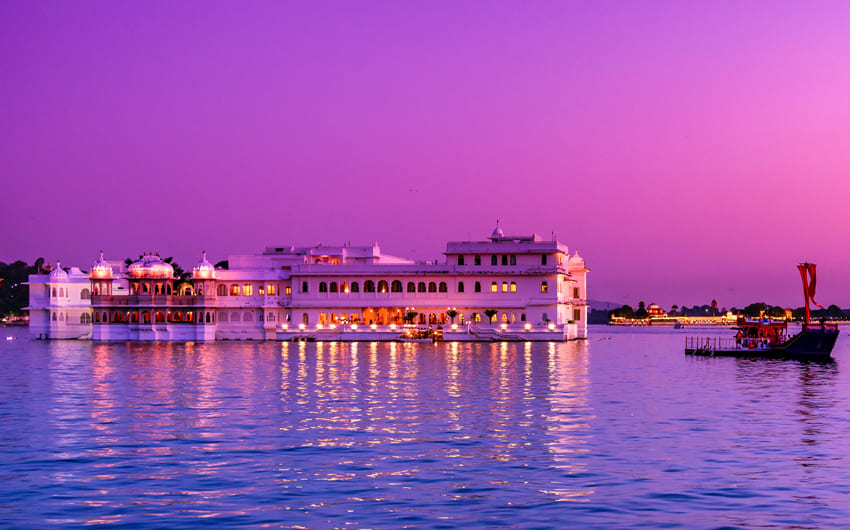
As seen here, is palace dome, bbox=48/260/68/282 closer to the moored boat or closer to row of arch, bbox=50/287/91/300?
row of arch, bbox=50/287/91/300

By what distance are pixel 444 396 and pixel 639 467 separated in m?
19.2

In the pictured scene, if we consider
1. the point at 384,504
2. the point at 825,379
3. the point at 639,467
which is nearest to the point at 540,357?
the point at 825,379

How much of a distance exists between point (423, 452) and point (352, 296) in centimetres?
8320

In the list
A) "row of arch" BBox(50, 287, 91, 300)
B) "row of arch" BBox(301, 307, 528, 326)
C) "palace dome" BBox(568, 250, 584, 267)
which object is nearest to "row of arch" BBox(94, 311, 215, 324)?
"row of arch" BBox(50, 287, 91, 300)

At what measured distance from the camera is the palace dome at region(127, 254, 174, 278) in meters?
112

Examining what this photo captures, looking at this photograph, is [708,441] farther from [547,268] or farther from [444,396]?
[547,268]

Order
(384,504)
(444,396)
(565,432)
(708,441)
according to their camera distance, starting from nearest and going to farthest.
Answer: (384,504) → (708,441) → (565,432) → (444,396)

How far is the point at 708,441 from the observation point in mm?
28641

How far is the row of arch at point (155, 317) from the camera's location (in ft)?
364

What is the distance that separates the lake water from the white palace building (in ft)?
172

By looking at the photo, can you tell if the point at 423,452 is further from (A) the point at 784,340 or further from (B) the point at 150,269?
(B) the point at 150,269

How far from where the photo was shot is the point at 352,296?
109 meters

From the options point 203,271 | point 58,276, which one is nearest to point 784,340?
point 203,271

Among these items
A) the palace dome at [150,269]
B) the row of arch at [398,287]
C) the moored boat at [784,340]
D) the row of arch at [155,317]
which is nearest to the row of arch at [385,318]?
the row of arch at [398,287]
